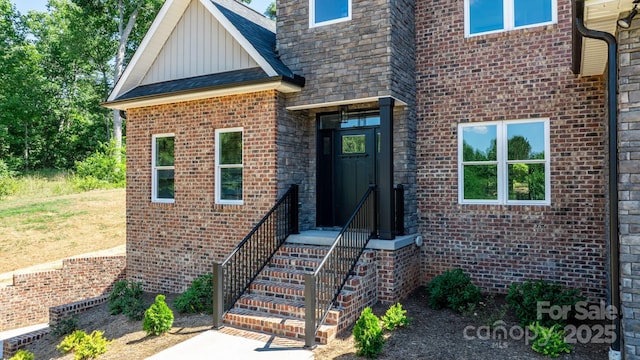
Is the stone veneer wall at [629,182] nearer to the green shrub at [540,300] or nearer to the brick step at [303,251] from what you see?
the green shrub at [540,300]

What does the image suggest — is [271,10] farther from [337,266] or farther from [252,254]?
[337,266]

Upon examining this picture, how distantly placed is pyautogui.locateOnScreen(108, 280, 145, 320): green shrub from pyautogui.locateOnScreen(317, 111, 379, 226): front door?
3.92m

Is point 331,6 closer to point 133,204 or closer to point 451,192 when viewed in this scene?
point 451,192

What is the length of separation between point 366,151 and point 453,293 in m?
3.28

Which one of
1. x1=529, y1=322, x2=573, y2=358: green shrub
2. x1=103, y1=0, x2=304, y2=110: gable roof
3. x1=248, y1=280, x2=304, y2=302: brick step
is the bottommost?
x1=529, y1=322, x2=573, y2=358: green shrub

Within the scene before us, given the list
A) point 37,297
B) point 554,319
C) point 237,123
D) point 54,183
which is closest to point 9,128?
point 54,183

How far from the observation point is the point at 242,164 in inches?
344

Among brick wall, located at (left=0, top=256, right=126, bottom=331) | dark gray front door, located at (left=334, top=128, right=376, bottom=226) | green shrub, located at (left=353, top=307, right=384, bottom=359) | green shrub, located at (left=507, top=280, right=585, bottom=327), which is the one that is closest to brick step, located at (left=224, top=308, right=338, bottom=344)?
green shrub, located at (left=353, top=307, right=384, bottom=359)

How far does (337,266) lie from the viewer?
266 inches

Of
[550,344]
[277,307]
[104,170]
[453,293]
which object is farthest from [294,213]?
[104,170]

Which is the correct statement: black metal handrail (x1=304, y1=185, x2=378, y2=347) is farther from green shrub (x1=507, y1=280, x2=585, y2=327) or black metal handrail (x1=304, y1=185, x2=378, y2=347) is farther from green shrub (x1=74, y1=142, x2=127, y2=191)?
green shrub (x1=74, y1=142, x2=127, y2=191)

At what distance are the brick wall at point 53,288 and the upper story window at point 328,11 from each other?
8215 millimetres

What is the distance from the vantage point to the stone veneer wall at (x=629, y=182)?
4.55 metres

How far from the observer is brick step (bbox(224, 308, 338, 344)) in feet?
20.0
